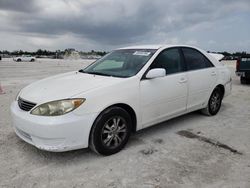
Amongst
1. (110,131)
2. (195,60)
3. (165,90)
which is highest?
(195,60)

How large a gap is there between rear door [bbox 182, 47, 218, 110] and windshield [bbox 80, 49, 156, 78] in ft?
3.08

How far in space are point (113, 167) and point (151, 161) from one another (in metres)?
0.52

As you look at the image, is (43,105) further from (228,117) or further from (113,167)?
(228,117)

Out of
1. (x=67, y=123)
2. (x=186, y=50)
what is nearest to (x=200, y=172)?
(x=67, y=123)

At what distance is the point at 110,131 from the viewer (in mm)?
3385

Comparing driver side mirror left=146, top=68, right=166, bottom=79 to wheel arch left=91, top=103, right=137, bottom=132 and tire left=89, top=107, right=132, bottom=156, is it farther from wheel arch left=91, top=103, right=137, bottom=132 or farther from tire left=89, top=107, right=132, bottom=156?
tire left=89, top=107, right=132, bottom=156

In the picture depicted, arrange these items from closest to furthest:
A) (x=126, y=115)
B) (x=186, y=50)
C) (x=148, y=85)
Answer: (x=126, y=115) → (x=148, y=85) → (x=186, y=50)

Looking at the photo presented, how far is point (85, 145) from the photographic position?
317 centimetres

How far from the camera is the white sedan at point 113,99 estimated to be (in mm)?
3039

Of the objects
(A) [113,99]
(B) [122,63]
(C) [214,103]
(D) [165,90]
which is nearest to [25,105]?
(A) [113,99]

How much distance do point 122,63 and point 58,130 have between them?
6.05 feet

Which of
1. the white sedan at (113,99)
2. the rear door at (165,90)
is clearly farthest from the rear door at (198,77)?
the rear door at (165,90)

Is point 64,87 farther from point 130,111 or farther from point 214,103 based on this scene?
point 214,103

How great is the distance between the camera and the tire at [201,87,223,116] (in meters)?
5.25
